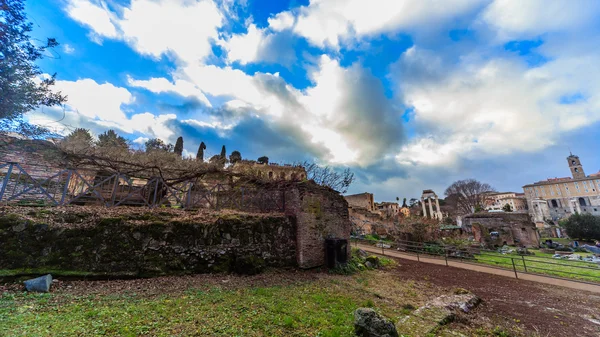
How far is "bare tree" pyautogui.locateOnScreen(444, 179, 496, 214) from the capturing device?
3935cm

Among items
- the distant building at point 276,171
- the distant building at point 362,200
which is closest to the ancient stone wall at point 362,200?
the distant building at point 362,200

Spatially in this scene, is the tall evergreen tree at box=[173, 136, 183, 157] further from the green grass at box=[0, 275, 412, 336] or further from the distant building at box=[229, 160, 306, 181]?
the green grass at box=[0, 275, 412, 336]

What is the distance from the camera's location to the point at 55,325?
3.22 m

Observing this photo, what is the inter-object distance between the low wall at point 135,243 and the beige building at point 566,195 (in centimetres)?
7791

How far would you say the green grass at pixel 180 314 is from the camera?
10.7ft

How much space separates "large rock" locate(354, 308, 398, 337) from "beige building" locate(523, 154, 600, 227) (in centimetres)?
7769

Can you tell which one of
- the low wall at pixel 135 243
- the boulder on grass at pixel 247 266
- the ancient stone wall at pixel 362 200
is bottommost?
the boulder on grass at pixel 247 266

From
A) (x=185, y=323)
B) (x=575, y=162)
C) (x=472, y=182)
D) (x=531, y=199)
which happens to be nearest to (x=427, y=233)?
(x=185, y=323)

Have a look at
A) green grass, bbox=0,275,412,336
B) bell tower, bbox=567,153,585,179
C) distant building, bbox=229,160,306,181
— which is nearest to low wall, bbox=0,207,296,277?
green grass, bbox=0,275,412,336

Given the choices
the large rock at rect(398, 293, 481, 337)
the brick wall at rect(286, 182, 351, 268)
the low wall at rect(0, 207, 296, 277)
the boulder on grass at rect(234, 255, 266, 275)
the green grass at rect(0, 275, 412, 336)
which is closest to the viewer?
the green grass at rect(0, 275, 412, 336)

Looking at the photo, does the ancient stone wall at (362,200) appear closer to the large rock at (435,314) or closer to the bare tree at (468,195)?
the bare tree at (468,195)

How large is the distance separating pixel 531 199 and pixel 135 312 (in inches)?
3602

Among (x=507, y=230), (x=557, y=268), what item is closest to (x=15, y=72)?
(x=557, y=268)

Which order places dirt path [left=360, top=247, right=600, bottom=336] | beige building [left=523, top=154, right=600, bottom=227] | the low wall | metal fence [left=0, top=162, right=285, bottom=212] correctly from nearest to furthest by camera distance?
1. dirt path [left=360, top=247, right=600, bottom=336]
2. the low wall
3. metal fence [left=0, top=162, right=285, bottom=212]
4. beige building [left=523, top=154, right=600, bottom=227]
